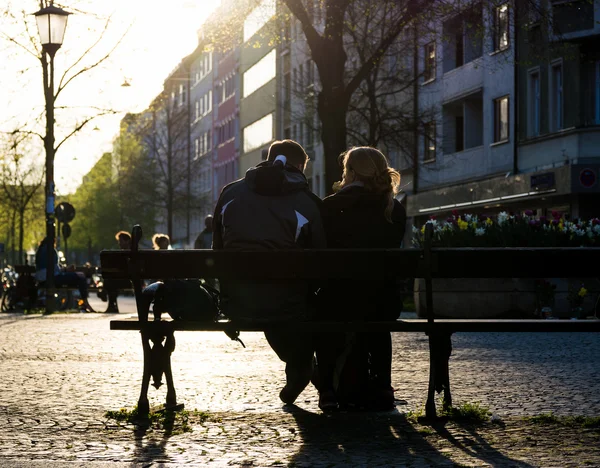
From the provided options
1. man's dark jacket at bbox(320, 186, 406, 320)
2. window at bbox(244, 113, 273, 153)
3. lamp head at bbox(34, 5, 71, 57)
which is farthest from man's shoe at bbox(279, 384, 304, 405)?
window at bbox(244, 113, 273, 153)

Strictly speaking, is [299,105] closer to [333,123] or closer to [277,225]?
[333,123]

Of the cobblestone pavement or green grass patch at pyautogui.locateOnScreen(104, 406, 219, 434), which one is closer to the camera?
the cobblestone pavement

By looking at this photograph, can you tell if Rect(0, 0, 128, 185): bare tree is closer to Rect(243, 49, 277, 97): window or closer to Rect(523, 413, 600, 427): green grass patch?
Rect(523, 413, 600, 427): green grass patch

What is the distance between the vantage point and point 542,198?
38188mm

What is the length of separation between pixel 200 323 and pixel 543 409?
2.16 m

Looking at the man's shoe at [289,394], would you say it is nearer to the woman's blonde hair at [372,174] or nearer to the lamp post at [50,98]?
the woman's blonde hair at [372,174]

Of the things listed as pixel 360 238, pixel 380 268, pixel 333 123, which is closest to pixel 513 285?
pixel 333 123

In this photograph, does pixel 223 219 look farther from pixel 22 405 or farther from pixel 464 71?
pixel 464 71

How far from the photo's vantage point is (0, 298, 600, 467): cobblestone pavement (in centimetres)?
622

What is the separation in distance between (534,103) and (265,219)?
32596mm

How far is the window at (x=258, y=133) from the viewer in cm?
7706

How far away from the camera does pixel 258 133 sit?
80812 millimetres

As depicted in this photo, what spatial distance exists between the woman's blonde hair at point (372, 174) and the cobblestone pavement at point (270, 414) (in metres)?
1.31

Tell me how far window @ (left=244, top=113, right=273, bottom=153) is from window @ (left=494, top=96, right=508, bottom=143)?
1330 inches
